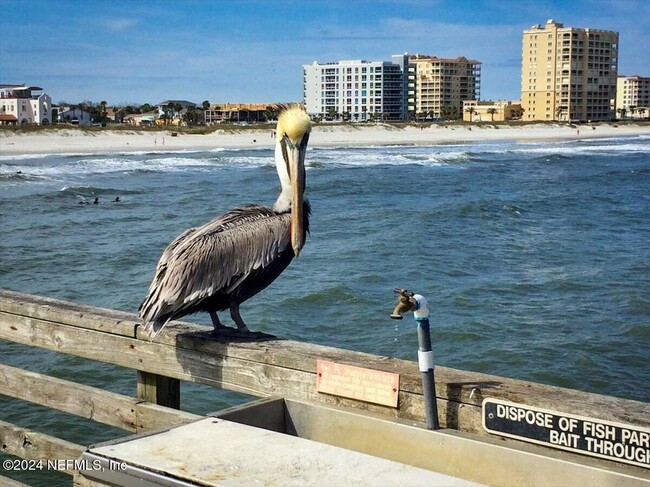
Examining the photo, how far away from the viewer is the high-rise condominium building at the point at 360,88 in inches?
6673

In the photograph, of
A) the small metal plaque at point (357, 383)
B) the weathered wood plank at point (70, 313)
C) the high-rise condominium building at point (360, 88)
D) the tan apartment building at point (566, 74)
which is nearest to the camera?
the small metal plaque at point (357, 383)

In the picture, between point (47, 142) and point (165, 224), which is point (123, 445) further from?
point (47, 142)

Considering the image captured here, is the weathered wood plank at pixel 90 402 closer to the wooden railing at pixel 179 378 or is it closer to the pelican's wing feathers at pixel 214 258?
the wooden railing at pixel 179 378

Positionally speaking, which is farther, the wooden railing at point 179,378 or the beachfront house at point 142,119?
the beachfront house at point 142,119

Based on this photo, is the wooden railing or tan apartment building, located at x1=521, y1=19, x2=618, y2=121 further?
tan apartment building, located at x1=521, y1=19, x2=618, y2=121

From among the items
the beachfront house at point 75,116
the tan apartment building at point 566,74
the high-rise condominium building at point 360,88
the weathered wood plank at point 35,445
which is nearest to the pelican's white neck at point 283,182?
the weathered wood plank at point 35,445

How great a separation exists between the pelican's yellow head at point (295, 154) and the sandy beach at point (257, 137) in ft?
204

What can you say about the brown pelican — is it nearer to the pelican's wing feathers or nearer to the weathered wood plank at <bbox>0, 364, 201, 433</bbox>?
the pelican's wing feathers

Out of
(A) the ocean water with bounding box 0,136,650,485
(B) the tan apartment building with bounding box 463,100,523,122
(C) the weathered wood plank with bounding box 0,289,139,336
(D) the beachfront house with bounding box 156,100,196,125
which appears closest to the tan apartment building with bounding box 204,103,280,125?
(D) the beachfront house with bounding box 156,100,196,125

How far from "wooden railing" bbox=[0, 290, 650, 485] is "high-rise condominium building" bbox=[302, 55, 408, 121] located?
163372 millimetres

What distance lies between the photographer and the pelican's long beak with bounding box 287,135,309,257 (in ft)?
11.6

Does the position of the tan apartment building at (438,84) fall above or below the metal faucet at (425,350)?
above

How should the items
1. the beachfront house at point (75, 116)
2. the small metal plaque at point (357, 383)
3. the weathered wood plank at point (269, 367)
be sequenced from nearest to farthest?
the weathered wood plank at point (269, 367) → the small metal plaque at point (357, 383) → the beachfront house at point (75, 116)

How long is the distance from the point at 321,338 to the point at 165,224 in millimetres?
13294
